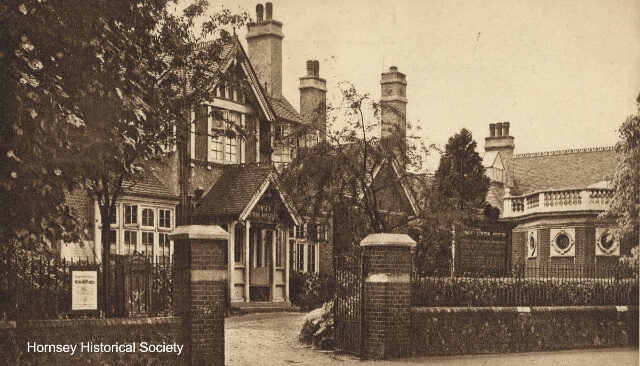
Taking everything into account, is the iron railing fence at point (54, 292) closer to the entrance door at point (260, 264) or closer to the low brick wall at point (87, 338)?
the low brick wall at point (87, 338)

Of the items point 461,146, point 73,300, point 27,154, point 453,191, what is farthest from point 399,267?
point 461,146

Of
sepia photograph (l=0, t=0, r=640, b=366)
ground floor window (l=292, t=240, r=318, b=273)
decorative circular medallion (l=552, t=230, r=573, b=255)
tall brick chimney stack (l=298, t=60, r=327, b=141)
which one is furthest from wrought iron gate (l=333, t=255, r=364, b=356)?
decorative circular medallion (l=552, t=230, r=573, b=255)

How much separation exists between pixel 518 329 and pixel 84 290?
30.2ft

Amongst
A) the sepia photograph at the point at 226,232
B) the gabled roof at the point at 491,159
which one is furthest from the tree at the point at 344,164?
the gabled roof at the point at 491,159

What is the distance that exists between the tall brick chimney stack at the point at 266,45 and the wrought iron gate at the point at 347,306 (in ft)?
51.7

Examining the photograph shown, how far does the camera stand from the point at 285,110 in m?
32.0

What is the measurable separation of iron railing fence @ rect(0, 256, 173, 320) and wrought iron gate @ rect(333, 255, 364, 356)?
12.1 feet

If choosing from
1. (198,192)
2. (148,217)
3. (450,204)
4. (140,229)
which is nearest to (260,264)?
(198,192)

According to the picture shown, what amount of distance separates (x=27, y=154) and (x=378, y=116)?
442 inches

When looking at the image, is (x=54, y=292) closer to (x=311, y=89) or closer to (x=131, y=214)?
(x=131, y=214)

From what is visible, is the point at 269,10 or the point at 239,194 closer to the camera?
the point at 239,194

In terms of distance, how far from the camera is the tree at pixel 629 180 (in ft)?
63.9

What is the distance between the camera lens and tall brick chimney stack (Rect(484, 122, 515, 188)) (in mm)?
44319

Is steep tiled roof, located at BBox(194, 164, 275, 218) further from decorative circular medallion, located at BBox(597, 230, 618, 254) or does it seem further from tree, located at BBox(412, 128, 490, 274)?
decorative circular medallion, located at BBox(597, 230, 618, 254)
